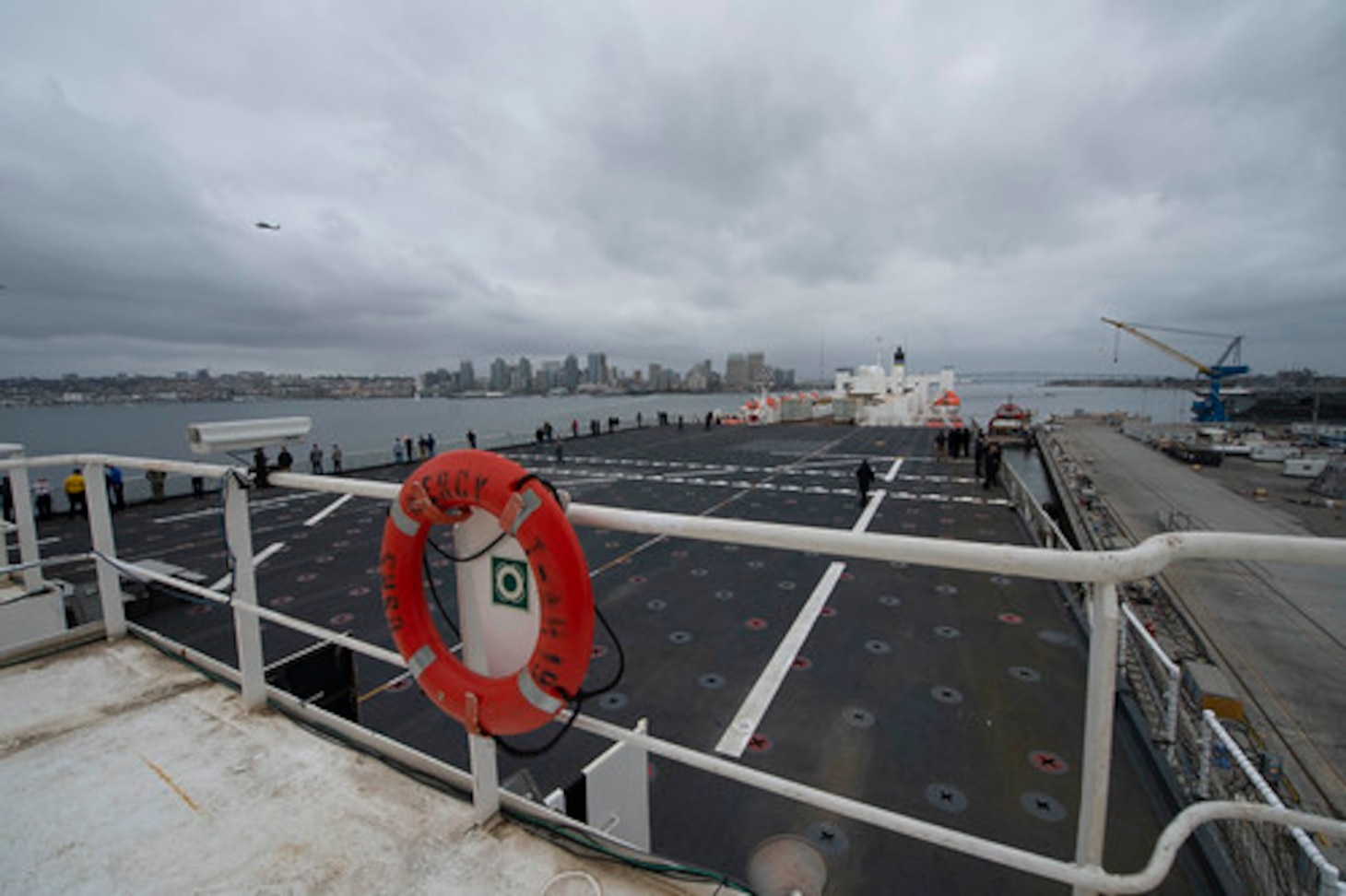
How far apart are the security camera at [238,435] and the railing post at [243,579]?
0.14 meters

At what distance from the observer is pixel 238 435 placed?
2.36 meters

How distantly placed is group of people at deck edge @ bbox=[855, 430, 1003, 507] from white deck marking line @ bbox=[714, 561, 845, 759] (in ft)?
19.0

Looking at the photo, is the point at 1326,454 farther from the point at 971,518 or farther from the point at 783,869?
the point at 783,869

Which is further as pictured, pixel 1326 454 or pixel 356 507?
pixel 1326 454

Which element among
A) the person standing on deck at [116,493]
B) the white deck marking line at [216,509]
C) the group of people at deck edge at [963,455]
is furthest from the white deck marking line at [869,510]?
the person standing on deck at [116,493]

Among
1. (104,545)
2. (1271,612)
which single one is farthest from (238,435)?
(1271,612)

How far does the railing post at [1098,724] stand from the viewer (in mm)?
1147

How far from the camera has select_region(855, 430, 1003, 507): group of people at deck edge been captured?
42.5ft

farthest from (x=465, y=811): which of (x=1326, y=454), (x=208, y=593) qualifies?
(x=1326, y=454)

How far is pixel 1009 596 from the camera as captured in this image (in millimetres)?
7223

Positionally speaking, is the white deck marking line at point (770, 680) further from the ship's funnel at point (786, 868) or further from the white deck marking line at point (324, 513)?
the white deck marking line at point (324, 513)

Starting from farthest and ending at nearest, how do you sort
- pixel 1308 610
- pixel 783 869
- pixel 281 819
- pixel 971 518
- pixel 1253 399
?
pixel 1253 399 < pixel 1308 610 < pixel 971 518 < pixel 783 869 < pixel 281 819

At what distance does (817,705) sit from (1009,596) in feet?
12.5

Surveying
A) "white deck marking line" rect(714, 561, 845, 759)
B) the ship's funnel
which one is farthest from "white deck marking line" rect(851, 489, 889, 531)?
the ship's funnel
